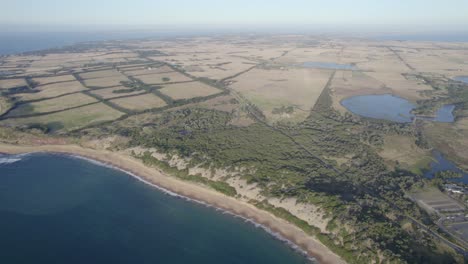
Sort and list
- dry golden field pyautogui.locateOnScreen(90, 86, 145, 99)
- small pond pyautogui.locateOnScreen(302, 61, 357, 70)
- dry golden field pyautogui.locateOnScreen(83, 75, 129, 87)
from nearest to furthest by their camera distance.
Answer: dry golden field pyautogui.locateOnScreen(90, 86, 145, 99)
dry golden field pyautogui.locateOnScreen(83, 75, 129, 87)
small pond pyautogui.locateOnScreen(302, 61, 357, 70)

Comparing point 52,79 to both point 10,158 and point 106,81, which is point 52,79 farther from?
point 10,158

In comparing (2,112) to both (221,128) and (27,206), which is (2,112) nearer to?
(27,206)

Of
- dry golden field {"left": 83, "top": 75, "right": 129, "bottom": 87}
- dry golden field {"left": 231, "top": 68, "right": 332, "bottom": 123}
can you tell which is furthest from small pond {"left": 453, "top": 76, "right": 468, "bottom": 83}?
dry golden field {"left": 83, "top": 75, "right": 129, "bottom": 87}

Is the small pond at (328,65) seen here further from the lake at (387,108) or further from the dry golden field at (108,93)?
the dry golden field at (108,93)

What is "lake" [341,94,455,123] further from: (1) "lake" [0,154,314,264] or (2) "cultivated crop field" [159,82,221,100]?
(1) "lake" [0,154,314,264]

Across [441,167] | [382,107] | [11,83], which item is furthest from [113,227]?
[11,83]

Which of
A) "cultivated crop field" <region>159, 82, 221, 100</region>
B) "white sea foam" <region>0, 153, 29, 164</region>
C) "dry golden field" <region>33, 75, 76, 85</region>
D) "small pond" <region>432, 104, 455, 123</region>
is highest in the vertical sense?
"dry golden field" <region>33, 75, 76, 85</region>
